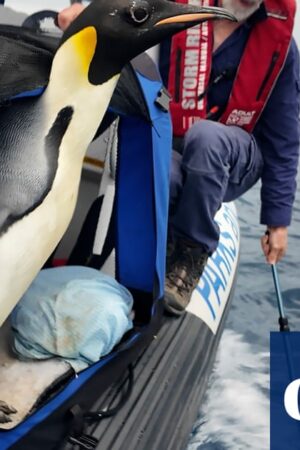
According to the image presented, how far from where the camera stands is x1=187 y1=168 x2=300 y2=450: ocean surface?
5.76 feet

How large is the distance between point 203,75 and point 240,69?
→ 0.31 ft

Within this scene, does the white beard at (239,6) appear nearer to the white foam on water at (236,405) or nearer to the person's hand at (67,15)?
the person's hand at (67,15)

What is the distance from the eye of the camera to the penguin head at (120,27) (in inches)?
38.0

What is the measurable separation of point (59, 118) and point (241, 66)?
92 centimetres

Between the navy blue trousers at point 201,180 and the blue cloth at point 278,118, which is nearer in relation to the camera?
the navy blue trousers at point 201,180

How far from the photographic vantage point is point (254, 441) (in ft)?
5.71

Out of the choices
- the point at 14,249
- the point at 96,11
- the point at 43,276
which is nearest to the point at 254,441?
the point at 43,276

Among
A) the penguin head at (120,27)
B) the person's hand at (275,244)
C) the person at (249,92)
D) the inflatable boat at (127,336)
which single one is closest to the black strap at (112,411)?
the inflatable boat at (127,336)

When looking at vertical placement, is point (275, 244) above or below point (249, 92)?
below

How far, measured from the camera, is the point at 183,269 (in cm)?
165

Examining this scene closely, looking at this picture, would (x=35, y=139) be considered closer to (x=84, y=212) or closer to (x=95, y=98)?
(x=95, y=98)

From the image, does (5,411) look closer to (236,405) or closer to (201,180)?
(201,180)
